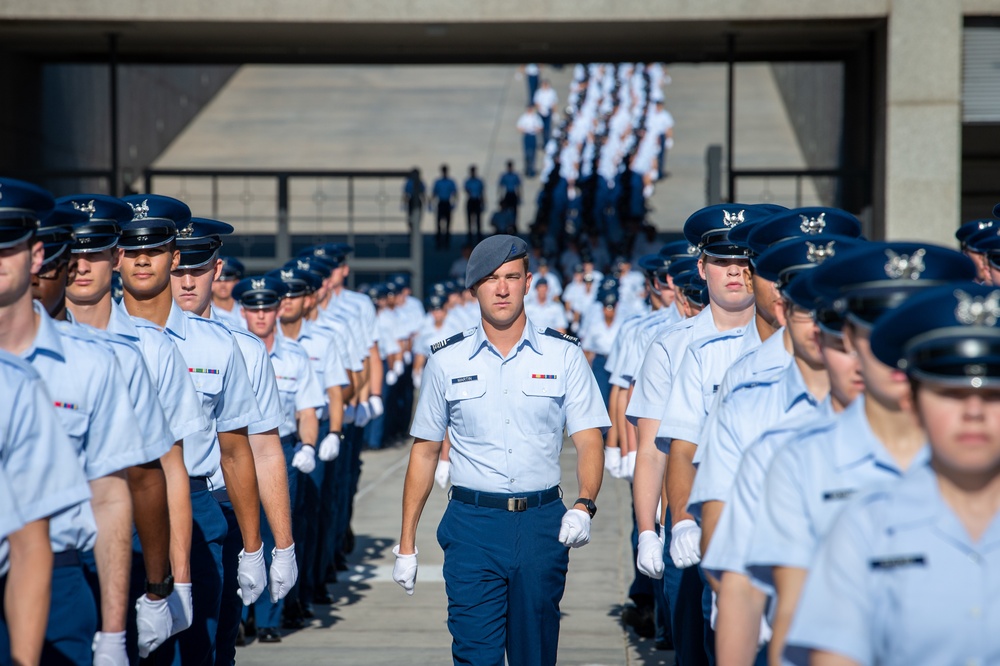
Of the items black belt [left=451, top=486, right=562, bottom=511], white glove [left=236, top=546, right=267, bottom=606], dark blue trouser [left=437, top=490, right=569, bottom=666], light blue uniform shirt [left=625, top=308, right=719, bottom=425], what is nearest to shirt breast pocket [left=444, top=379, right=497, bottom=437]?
black belt [left=451, top=486, right=562, bottom=511]

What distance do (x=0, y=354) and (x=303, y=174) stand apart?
690 inches

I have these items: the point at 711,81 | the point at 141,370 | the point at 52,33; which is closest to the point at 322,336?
the point at 141,370

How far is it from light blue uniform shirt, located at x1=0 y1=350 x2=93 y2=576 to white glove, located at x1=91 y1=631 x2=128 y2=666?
63 centimetres

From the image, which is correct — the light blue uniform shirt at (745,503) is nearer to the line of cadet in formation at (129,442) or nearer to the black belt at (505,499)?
the line of cadet in formation at (129,442)

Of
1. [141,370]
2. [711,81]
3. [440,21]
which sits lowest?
[141,370]

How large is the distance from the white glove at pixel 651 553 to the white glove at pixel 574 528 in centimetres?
35

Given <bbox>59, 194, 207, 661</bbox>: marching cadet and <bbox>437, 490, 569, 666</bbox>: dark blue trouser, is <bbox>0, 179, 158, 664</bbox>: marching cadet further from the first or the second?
<bbox>437, 490, 569, 666</bbox>: dark blue trouser

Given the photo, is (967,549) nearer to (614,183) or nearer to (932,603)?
(932,603)

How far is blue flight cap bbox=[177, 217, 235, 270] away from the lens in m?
6.45

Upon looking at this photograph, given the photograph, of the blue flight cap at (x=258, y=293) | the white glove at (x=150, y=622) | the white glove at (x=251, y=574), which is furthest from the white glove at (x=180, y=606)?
the blue flight cap at (x=258, y=293)

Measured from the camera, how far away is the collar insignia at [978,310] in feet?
8.87

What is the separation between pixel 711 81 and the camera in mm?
44062

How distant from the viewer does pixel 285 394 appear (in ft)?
28.4

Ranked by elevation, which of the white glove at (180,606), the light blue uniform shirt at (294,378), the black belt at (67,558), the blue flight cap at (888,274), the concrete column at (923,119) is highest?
the concrete column at (923,119)
